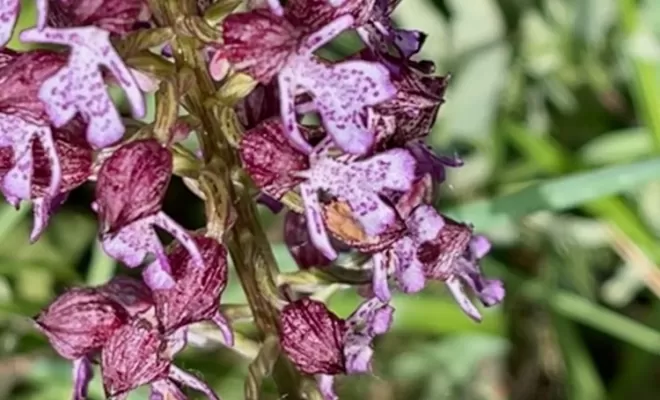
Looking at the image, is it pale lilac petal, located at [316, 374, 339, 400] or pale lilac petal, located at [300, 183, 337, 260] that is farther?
pale lilac petal, located at [316, 374, 339, 400]

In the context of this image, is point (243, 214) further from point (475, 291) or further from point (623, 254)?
point (623, 254)

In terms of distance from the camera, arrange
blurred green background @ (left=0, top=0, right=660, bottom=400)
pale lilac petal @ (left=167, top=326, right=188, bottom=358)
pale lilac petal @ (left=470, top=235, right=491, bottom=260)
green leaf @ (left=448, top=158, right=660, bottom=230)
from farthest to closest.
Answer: blurred green background @ (left=0, top=0, right=660, bottom=400) → green leaf @ (left=448, top=158, right=660, bottom=230) → pale lilac petal @ (left=470, top=235, right=491, bottom=260) → pale lilac petal @ (left=167, top=326, right=188, bottom=358)

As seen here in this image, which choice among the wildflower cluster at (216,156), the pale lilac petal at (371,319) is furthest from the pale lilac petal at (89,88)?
the pale lilac petal at (371,319)

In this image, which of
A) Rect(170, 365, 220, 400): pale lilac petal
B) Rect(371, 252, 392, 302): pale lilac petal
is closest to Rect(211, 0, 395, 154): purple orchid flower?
Rect(371, 252, 392, 302): pale lilac petal

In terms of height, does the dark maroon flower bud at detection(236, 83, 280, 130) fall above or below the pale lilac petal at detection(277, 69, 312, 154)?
below

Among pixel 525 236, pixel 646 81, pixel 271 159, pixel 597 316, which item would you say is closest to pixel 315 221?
pixel 271 159

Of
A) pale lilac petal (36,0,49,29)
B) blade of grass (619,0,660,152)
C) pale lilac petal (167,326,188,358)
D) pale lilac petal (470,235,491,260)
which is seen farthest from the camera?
blade of grass (619,0,660,152)

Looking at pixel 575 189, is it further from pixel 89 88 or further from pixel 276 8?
pixel 89 88

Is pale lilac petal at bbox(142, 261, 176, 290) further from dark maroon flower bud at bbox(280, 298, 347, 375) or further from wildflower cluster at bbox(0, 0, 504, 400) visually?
dark maroon flower bud at bbox(280, 298, 347, 375)
